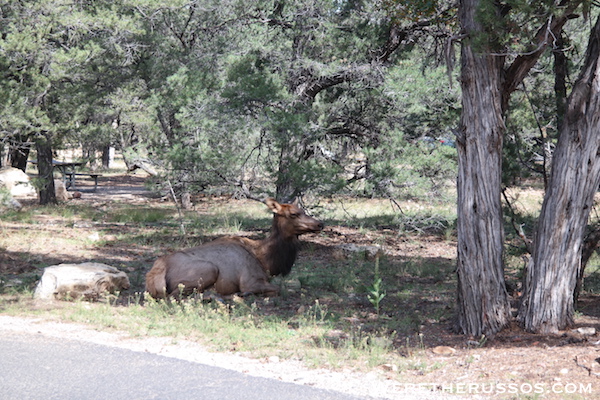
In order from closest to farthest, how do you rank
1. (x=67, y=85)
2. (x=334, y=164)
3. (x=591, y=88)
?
(x=591, y=88) < (x=334, y=164) < (x=67, y=85)

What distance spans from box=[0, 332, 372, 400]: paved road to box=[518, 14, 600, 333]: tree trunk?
3272 mm

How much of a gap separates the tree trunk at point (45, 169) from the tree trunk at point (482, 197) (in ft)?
48.1

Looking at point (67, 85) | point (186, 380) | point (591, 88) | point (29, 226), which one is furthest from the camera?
point (67, 85)

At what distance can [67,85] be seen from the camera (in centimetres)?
2008

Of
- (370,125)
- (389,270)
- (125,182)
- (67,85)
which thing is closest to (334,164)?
(370,125)

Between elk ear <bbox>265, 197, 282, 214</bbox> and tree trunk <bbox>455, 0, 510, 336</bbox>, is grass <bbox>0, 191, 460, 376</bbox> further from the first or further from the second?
elk ear <bbox>265, 197, 282, 214</bbox>

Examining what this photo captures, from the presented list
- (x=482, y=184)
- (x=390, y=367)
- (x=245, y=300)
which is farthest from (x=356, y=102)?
(x=390, y=367)

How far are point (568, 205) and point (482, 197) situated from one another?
95cm

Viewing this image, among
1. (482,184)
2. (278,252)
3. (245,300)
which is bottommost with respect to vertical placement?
(245,300)

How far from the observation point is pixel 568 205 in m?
7.38

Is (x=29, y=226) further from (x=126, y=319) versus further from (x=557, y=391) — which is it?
(x=557, y=391)

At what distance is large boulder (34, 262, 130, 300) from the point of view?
915 centimetres

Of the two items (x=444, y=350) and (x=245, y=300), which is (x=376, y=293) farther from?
(x=245, y=300)

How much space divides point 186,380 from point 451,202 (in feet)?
32.7
